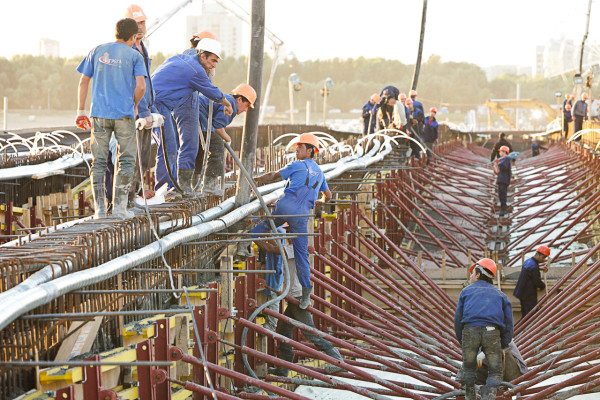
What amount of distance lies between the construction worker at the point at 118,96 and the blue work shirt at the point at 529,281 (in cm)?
973

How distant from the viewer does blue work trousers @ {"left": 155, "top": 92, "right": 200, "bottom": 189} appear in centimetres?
1384

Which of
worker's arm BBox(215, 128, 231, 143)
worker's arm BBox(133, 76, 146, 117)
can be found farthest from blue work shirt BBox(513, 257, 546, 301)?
worker's arm BBox(133, 76, 146, 117)

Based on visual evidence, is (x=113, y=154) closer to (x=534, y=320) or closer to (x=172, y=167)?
(x=172, y=167)

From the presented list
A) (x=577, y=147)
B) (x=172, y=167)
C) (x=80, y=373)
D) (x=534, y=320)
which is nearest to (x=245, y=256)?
→ (x=172, y=167)

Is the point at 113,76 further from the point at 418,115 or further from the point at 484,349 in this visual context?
the point at 418,115

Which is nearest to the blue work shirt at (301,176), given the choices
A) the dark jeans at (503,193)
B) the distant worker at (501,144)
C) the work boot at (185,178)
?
the work boot at (185,178)

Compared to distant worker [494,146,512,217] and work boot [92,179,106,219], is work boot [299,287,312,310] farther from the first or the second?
distant worker [494,146,512,217]

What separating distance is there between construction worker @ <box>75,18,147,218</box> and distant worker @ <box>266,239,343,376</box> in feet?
8.76

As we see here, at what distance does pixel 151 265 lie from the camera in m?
11.4

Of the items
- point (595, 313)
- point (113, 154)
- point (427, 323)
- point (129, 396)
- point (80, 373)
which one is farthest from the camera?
point (427, 323)

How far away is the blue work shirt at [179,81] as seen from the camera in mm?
13609

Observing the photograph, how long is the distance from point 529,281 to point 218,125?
7.26 metres

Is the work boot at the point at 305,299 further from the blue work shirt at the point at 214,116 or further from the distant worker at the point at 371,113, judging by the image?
the distant worker at the point at 371,113

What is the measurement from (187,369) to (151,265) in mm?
995
